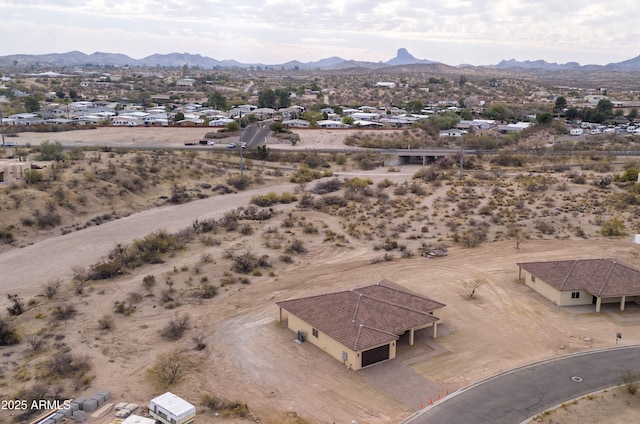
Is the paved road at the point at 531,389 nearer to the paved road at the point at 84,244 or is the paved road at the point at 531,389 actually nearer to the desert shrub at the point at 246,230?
the paved road at the point at 84,244

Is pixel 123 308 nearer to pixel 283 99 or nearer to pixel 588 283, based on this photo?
pixel 588 283

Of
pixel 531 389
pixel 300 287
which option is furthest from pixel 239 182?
pixel 531 389

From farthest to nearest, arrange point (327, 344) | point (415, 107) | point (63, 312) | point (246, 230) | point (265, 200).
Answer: point (415, 107) → point (265, 200) → point (246, 230) → point (63, 312) → point (327, 344)

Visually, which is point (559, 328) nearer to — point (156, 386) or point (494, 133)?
point (156, 386)

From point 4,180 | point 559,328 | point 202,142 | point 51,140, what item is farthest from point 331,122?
point 559,328

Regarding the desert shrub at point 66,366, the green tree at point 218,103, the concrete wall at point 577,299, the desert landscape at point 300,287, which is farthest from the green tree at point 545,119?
the desert shrub at point 66,366

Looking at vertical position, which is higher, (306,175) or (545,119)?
(545,119)
